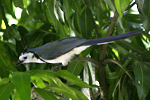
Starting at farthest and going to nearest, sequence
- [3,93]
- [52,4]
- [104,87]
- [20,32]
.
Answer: [20,32] < [104,87] < [52,4] < [3,93]

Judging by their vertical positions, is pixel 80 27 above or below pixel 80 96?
above

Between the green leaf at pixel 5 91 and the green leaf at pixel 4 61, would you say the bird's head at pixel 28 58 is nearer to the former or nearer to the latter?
the green leaf at pixel 4 61

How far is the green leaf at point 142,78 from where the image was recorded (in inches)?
37.2

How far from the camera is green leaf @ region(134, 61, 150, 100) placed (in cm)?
95

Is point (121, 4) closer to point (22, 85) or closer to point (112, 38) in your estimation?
point (112, 38)

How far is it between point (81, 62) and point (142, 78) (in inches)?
15.0

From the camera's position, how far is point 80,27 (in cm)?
118

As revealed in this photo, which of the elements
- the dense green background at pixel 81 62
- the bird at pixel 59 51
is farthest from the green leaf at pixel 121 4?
the bird at pixel 59 51

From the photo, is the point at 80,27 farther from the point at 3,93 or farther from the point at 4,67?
the point at 3,93

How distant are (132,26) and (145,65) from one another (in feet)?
1.87

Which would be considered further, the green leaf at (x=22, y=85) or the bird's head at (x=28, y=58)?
the bird's head at (x=28, y=58)

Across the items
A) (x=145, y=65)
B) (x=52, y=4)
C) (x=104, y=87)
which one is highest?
(x=52, y=4)

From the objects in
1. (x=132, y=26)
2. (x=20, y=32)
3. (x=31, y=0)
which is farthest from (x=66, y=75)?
(x=132, y=26)

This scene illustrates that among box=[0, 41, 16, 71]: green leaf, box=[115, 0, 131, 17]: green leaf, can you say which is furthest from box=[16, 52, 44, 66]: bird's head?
box=[115, 0, 131, 17]: green leaf
